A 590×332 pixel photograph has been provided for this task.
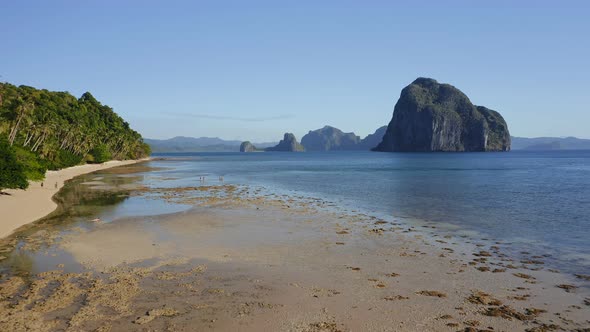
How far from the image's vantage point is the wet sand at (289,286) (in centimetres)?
1272

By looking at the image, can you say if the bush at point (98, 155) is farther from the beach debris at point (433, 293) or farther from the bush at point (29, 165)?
the beach debris at point (433, 293)

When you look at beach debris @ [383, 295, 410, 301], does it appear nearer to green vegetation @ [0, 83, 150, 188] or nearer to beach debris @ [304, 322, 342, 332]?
beach debris @ [304, 322, 342, 332]

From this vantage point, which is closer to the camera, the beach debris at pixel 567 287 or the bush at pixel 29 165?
the beach debris at pixel 567 287

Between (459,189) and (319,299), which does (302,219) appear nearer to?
(319,299)

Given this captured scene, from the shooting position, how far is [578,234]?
87.7 ft

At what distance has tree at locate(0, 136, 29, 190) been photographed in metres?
37.9

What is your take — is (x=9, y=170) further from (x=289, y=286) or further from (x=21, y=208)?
(x=289, y=286)

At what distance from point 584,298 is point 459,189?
45.8m

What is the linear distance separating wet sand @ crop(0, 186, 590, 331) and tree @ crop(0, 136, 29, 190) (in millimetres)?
17115

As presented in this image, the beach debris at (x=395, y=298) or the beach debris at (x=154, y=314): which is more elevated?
the beach debris at (x=154, y=314)

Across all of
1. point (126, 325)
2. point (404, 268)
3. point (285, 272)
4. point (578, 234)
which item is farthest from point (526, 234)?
point (126, 325)

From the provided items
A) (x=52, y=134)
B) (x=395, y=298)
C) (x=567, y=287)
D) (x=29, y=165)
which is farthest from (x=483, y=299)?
(x=52, y=134)

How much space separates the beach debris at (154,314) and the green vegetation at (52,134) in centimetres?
3319

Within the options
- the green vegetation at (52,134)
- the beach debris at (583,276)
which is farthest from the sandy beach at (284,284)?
the green vegetation at (52,134)
